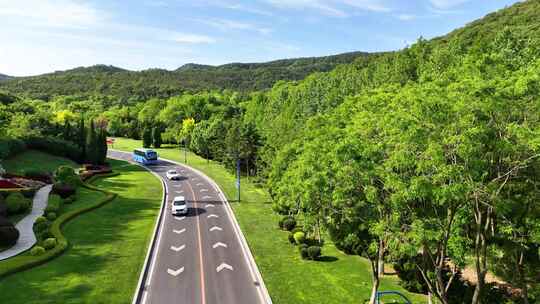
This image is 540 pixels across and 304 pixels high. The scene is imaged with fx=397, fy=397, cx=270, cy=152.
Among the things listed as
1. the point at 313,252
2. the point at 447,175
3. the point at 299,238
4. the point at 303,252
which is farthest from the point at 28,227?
the point at 447,175

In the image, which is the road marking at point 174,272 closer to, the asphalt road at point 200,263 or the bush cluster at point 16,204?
Result: the asphalt road at point 200,263

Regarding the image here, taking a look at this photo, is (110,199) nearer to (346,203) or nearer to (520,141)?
(346,203)

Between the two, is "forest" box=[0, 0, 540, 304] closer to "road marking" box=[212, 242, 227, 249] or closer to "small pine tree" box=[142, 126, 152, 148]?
"road marking" box=[212, 242, 227, 249]

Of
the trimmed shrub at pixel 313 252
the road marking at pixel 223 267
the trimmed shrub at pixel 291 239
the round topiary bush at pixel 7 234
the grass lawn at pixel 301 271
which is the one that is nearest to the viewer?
the grass lawn at pixel 301 271

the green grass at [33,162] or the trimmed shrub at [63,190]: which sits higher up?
the green grass at [33,162]

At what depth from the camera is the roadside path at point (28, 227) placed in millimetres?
29688

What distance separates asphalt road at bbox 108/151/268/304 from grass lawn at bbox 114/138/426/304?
1240 millimetres

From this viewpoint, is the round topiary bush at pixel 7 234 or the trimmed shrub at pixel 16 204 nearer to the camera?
the round topiary bush at pixel 7 234

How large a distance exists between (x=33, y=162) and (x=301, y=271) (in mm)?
54822

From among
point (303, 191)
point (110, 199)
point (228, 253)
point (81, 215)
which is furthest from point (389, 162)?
point (110, 199)

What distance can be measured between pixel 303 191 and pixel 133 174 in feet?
170

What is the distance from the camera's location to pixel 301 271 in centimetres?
2892

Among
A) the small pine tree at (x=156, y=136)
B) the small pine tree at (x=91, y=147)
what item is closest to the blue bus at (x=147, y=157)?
the small pine tree at (x=91, y=147)

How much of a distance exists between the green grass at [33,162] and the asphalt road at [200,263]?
1132 inches
